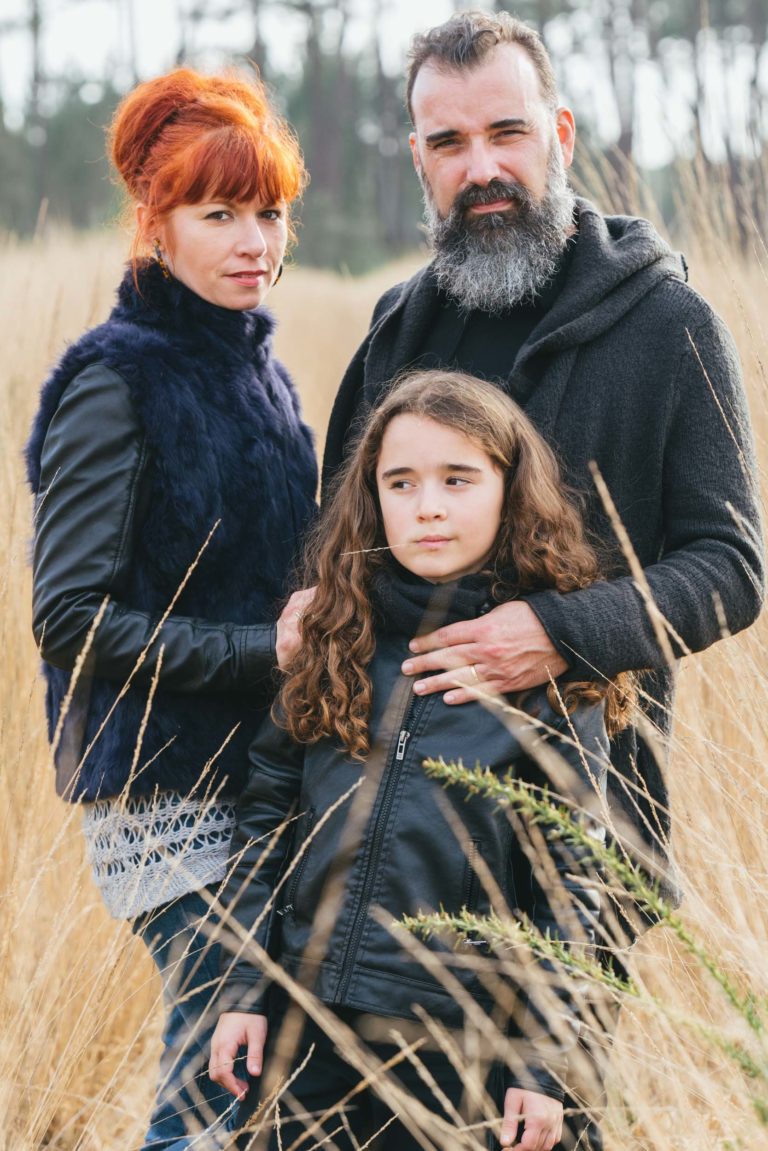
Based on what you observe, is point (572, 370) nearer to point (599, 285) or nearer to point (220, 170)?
point (599, 285)

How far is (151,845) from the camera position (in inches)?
82.2

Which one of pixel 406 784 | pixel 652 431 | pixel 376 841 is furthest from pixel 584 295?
pixel 376 841

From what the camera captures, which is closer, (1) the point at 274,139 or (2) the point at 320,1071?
(2) the point at 320,1071

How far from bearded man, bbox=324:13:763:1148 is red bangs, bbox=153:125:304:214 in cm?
43

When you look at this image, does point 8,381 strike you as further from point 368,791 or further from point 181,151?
point 368,791


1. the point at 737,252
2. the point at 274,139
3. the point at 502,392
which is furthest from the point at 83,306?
the point at 502,392

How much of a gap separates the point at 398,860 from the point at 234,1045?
1.48ft

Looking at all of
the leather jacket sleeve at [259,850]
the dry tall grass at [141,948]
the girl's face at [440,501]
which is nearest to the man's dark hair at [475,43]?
the dry tall grass at [141,948]

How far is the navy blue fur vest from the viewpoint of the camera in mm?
2170

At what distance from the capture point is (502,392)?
221cm

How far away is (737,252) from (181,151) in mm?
2963

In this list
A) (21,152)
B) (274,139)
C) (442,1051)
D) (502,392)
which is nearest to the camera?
(442,1051)

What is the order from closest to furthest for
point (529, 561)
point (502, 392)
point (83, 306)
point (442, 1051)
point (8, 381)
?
point (442, 1051) → point (529, 561) → point (502, 392) → point (8, 381) → point (83, 306)

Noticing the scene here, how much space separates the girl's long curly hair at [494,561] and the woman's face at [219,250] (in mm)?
399
